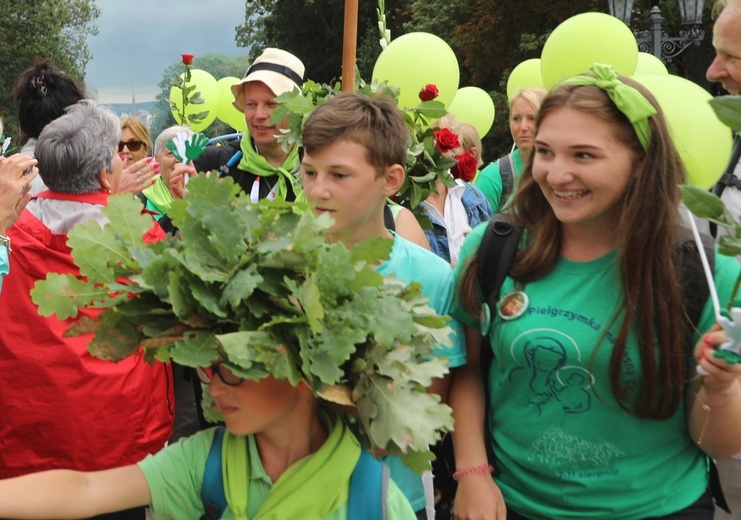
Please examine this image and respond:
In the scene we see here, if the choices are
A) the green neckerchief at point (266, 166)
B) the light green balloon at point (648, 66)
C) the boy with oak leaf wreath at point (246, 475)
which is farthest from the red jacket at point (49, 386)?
the light green balloon at point (648, 66)

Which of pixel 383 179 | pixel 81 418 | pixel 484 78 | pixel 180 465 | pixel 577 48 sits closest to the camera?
pixel 180 465

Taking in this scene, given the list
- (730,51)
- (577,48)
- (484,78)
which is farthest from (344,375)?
(484,78)

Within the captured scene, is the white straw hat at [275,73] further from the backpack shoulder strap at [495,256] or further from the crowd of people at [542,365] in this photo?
the backpack shoulder strap at [495,256]

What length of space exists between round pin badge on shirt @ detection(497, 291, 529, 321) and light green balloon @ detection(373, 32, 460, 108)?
124 inches

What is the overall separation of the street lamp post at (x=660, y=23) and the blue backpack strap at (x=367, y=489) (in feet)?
33.7

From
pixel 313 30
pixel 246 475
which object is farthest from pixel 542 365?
pixel 313 30

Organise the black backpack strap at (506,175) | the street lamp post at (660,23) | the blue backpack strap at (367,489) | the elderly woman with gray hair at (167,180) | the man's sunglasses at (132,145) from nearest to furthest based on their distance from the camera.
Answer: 1. the blue backpack strap at (367,489)
2. the elderly woman with gray hair at (167,180)
3. the black backpack strap at (506,175)
4. the man's sunglasses at (132,145)
5. the street lamp post at (660,23)

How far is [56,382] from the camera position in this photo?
3777mm

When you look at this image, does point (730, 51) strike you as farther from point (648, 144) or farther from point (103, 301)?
point (103, 301)

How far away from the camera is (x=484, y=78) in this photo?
26203 millimetres

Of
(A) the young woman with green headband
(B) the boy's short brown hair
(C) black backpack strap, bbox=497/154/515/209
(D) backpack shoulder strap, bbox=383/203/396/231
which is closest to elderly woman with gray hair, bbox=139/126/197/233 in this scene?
(D) backpack shoulder strap, bbox=383/203/396/231

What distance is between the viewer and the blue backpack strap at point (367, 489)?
2400mm

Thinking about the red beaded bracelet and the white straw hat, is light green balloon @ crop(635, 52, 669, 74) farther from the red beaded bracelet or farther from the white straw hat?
the red beaded bracelet

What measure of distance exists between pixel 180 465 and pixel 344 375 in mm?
509
